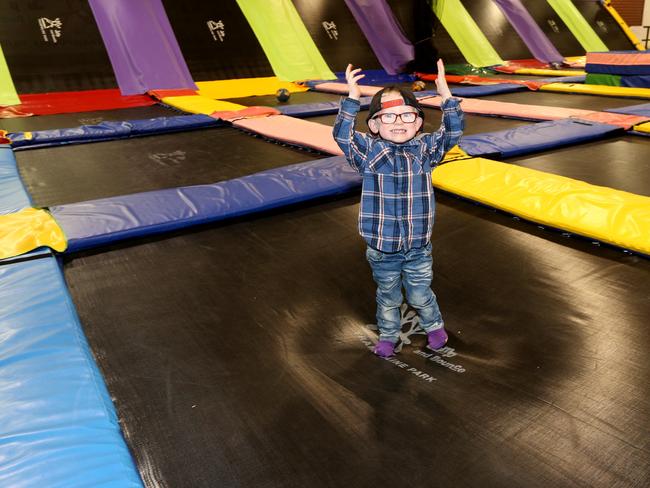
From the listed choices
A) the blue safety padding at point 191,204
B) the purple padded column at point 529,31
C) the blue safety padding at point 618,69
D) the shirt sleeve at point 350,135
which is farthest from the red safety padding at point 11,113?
the purple padded column at point 529,31

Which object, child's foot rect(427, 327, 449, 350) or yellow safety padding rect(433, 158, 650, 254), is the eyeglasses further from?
yellow safety padding rect(433, 158, 650, 254)

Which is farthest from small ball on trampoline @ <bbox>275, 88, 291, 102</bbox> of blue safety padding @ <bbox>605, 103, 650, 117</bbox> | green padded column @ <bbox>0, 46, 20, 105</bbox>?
blue safety padding @ <bbox>605, 103, 650, 117</bbox>

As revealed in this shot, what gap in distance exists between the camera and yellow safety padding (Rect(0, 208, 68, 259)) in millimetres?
1964

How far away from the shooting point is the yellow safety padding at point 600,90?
5.22 m

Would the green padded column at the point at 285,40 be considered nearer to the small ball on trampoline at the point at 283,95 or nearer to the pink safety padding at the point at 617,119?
the small ball on trampoline at the point at 283,95

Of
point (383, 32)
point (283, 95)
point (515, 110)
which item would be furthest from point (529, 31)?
point (283, 95)

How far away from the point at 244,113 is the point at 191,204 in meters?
2.28

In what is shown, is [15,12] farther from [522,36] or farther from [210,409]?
[522,36]

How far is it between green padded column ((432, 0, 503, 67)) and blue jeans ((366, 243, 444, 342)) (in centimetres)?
712

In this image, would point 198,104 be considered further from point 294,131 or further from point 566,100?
point 566,100

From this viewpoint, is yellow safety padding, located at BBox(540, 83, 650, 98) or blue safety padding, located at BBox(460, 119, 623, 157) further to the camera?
yellow safety padding, located at BBox(540, 83, 650, 98)

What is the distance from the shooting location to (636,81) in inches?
220

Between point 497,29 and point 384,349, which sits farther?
point 497,29

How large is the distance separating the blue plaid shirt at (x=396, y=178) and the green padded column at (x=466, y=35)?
6.99m
